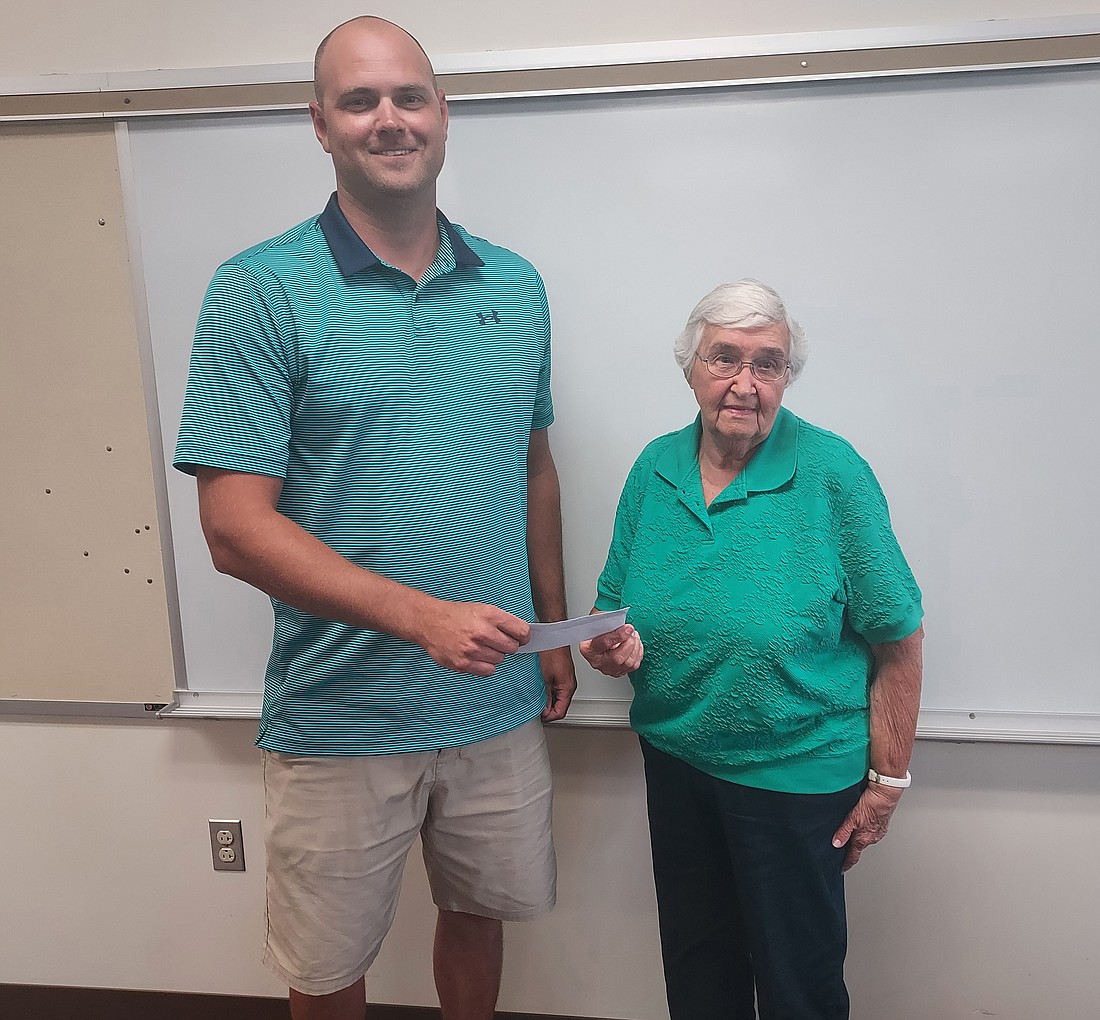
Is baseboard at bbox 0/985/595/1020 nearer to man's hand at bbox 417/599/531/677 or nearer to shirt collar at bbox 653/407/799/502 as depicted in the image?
man's hand at bbox 417/599/531/677

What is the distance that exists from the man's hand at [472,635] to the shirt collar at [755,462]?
0.36m

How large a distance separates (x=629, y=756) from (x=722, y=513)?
675 mm

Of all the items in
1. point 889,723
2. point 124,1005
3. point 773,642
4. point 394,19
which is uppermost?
point 394,19

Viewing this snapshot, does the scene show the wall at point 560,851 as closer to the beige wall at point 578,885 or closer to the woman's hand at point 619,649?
the beige wall at point 578,885

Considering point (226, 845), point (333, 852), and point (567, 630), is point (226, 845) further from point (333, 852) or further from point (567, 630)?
point (567, 630)

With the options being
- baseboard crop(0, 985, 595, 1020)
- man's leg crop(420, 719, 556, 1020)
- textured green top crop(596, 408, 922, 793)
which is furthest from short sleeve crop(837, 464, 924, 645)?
baseboard crop(0, 985, 595, 1020)

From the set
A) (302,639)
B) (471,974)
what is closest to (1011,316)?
(302,639)

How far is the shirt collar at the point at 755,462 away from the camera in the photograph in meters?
1.19

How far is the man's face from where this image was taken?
116 centimetres

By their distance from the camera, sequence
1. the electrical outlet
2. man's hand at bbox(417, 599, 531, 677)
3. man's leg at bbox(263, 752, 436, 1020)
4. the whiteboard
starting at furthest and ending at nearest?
the electrical outlet < the whiteboard < man's leg at bbox(263, 752, 436, 1020) < man's hand at bbox(417, 599, 531, 677)

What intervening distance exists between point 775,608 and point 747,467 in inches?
7.9

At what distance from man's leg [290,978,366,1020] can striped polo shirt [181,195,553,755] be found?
1.41ft

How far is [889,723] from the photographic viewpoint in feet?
4.08

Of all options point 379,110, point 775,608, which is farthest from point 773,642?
point 379,110
